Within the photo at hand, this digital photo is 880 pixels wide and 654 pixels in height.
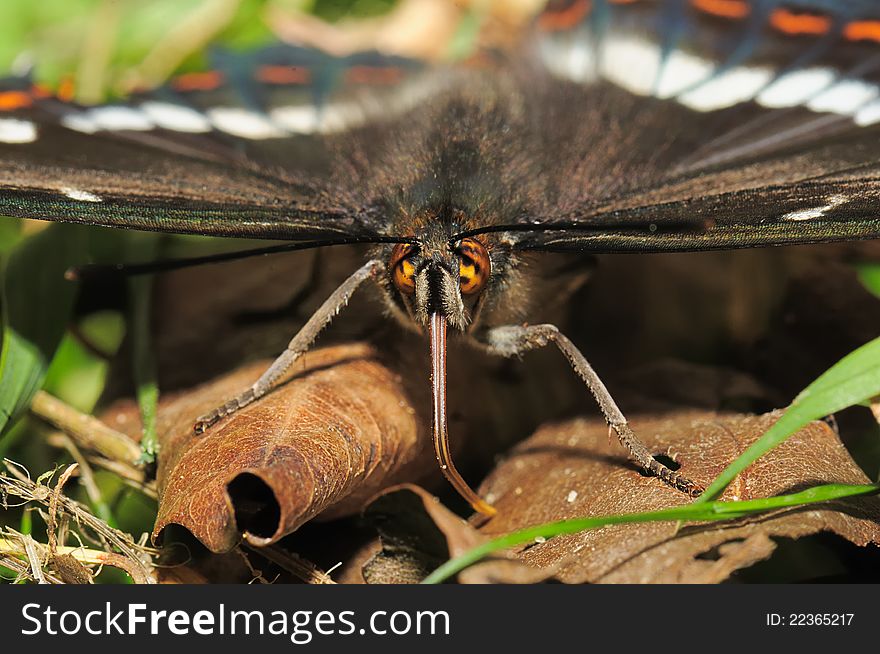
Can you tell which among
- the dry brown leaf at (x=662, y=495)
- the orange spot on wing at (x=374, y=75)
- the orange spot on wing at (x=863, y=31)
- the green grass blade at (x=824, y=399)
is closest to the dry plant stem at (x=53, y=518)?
the dry brown leaf at (x=662, y=495)

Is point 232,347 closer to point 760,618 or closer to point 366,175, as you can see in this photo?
point 366,175

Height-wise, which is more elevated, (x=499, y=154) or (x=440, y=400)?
(x=499, y=154)

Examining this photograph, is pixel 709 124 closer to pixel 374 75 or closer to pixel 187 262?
pixel 374 75

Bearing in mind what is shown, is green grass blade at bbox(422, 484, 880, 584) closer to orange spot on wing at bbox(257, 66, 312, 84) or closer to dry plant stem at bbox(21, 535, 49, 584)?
dry plant stem at bbox(21, 535, 49, 584)

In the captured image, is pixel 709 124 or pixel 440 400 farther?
pixel 709 124

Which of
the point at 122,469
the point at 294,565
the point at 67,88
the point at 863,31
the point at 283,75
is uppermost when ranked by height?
the point at 67,88

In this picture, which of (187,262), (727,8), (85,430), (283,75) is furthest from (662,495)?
(283,75)

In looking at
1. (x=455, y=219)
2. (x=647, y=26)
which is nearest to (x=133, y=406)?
(x=455, y=219)

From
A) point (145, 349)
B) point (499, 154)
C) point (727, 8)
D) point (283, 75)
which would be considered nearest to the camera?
point (499, 154)
